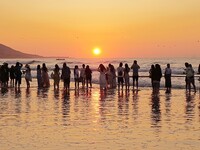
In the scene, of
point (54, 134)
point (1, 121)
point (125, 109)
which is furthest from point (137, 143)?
point (125, 109)

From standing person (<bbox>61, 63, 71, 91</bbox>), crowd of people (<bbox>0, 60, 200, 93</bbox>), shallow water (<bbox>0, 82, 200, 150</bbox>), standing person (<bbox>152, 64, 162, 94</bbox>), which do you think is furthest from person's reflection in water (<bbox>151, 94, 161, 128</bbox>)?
standing person (<bbox>61, 63, 71, 91</bbox>)

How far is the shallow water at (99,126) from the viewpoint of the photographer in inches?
485

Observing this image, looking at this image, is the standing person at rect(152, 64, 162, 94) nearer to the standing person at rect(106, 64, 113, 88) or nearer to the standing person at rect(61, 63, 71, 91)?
the standing person at rect(106, 64, 113, 88)

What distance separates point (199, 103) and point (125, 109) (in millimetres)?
4686

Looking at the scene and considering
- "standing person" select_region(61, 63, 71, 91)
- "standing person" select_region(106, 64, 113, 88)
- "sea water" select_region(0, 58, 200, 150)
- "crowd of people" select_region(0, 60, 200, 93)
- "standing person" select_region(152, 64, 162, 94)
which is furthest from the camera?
"standing person" select_region(106, 64, 113, 88)

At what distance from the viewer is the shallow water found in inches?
485

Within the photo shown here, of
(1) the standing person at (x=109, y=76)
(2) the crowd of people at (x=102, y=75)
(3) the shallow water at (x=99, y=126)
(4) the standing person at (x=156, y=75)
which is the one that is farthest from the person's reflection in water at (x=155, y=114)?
(1) the standing person at (x=109, y=76)

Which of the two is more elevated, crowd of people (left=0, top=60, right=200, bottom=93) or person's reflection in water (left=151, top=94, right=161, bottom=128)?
crowd of people (left=0, top=60, right=200, bottom=93)

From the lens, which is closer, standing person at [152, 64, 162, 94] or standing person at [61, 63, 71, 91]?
standing person at [152, 64, 162, 94]

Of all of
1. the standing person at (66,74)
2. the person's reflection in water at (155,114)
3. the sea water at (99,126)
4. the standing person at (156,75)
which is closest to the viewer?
the sea water at (99,126)

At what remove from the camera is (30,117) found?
57.5 ft

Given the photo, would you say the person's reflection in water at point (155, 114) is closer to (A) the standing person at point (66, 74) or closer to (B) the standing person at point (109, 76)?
(A) the standing person at point (66, 74)

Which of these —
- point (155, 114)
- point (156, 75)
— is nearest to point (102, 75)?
point (156, 75)

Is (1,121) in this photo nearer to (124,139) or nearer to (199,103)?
(124,139)
